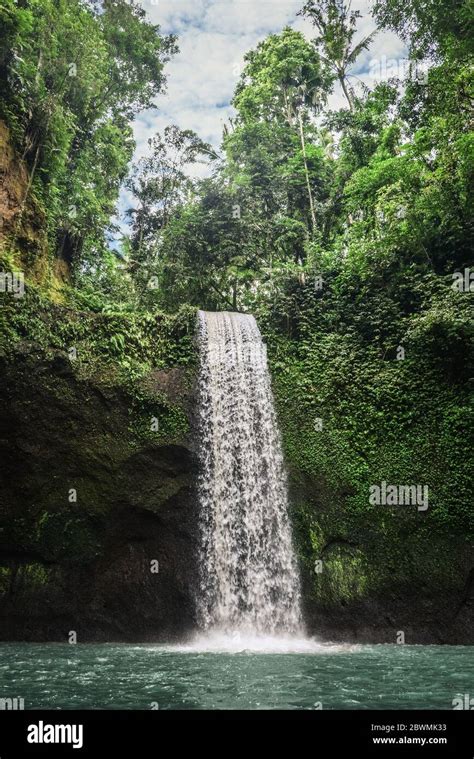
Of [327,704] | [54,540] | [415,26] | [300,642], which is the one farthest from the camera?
[415,26]

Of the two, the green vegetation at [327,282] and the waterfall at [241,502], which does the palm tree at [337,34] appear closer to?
the green vegetation at [327,282]

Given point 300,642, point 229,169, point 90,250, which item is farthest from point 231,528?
point 229,169

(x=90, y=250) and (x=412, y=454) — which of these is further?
(x=90, y=250)

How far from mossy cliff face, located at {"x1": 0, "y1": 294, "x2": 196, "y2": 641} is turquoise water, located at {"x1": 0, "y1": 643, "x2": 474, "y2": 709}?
51.9 inches

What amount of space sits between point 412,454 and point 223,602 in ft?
15.7

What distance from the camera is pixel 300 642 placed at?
28.7 ft

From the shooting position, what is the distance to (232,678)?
5359 mm

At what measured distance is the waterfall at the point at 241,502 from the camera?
926 centimetres

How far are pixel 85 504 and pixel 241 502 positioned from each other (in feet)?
9.74

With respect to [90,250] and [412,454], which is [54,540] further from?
[90,250]

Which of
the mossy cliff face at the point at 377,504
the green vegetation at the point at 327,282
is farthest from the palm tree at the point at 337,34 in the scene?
the mossy cliff face at the point at 377,504

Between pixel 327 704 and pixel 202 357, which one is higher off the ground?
pixel 202 357

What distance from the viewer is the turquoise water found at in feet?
14.5

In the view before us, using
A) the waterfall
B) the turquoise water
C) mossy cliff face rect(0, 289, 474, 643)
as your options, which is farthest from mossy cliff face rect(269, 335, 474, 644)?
the turquoise water
